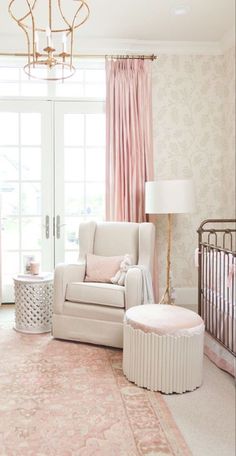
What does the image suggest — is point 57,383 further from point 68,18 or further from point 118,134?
point 68,18

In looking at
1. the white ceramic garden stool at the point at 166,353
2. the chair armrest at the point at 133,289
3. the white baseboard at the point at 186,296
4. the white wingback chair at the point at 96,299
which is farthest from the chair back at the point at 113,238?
the white ceramic garden stool at the point at 166,353

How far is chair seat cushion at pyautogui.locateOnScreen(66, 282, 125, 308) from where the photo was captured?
10.7 feet

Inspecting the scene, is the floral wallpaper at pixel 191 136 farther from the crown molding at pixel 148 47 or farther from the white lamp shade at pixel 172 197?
the white lamp shade at pixel 172 197

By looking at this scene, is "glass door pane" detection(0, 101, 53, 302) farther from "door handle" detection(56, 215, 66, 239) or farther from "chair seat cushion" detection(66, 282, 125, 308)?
"chair seat cushion" detection(66, 282, 125, 308)

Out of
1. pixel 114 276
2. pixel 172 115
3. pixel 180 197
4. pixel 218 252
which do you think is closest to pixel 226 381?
pixel 218 252

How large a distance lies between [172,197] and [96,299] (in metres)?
1.14

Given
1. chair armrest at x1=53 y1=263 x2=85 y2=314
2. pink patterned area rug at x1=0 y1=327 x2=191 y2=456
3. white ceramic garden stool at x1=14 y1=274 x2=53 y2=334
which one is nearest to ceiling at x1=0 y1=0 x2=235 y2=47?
chair armrest at x1=53 y1=263 x2=85 y2=314

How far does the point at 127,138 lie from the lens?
14.8 ft

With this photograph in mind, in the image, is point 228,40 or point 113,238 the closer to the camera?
point 113,238

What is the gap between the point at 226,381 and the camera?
2715 mm

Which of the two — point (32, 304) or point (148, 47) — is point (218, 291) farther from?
point (148, 47)

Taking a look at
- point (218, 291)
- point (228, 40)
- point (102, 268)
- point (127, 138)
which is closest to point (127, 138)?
point (127, 138)

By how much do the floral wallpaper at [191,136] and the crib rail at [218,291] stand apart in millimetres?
1225

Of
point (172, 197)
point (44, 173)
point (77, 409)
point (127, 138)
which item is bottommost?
point (77, 409)
